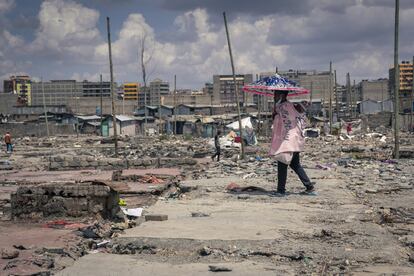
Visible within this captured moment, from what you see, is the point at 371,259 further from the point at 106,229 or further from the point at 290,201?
the point at 290,201

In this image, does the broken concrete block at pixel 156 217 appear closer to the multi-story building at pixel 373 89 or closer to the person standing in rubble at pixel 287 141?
the person standing in rubble at pixel 287 141

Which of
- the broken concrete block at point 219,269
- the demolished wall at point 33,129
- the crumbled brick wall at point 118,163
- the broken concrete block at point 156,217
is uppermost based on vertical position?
the broken concrete block at point 219,269

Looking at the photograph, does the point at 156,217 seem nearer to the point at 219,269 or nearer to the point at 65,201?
the point at 65,201

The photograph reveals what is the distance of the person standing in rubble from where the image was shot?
10.2 metres

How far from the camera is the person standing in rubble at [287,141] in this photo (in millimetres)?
10195

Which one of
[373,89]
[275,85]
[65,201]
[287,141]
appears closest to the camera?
[65,201]

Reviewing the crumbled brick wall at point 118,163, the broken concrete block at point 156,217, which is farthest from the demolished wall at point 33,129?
the broken concrete block at point 156,217

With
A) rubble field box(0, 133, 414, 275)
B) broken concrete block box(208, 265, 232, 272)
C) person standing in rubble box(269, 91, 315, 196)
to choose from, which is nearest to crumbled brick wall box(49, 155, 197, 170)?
rubble field box(0, 133, 414, 275)

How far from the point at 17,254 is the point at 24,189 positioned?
329cm

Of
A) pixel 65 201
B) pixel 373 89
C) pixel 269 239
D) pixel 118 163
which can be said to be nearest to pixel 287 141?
pixel 65 201

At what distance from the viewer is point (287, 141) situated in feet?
33.6

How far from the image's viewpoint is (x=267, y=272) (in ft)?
16.1

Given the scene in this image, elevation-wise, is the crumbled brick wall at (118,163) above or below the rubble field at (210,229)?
below

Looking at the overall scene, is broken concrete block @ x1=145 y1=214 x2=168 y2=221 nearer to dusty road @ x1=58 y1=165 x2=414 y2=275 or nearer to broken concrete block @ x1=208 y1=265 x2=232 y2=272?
dusty road @ x1=58 y1=165 x2=414 y2=275
